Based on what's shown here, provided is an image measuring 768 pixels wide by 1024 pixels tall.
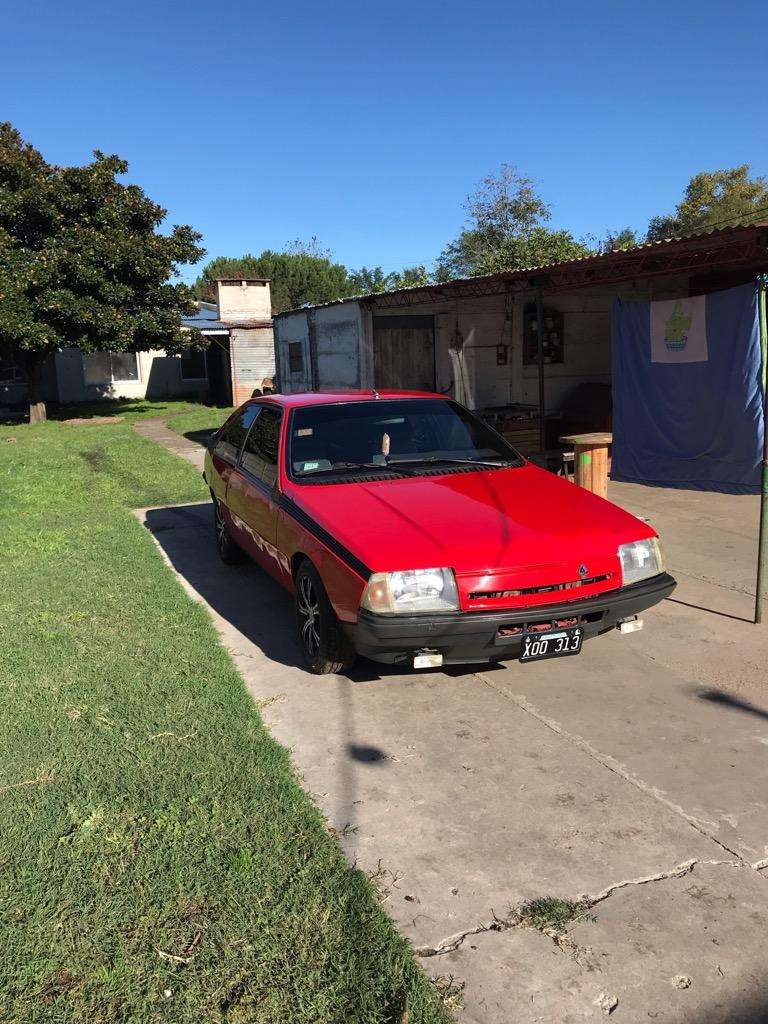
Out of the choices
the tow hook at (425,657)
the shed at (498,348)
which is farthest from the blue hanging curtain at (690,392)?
the tow hook at (425,657)

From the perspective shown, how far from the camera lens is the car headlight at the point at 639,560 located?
421 cm

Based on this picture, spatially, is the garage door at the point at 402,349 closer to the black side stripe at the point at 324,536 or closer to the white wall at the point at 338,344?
the white wall at the point at 338,344

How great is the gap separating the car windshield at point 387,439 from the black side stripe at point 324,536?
30 centimetres

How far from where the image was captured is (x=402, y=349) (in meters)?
15.0

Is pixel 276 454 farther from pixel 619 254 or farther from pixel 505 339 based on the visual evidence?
pixel 505 339

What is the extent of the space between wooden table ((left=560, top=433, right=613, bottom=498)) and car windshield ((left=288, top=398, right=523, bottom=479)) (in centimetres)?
249

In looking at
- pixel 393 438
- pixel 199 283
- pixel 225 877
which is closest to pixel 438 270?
pixel 199 283

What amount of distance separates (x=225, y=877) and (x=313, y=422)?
10.7 ft

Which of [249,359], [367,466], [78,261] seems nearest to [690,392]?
[367,466]

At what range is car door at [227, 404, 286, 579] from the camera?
17.0 ft

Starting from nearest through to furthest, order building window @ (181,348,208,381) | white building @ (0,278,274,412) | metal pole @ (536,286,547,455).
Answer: metal pole @ (536,286,547,455), white building @ (0,278,274,412), building window @ (181,348,208,381)

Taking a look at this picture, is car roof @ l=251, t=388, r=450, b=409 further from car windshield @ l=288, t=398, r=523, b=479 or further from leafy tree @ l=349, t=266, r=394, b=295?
leafy tree @ l=349, t=266, r=394, b=295

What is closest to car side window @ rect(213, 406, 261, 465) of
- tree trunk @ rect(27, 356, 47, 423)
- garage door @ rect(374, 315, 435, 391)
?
garage door @ rect(374, 315, 435, 391)

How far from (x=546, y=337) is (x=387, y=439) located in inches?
428
